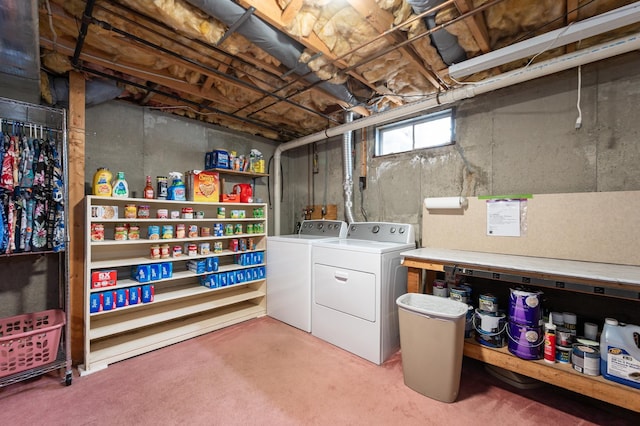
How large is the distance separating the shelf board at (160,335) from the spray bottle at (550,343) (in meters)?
2.58

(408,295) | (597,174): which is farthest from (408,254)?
(597,174)

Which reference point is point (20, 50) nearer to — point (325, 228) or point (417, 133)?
point (325, 228)

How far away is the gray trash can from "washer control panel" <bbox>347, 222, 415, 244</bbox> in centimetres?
82

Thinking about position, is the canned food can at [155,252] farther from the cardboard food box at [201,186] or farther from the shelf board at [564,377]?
the shelf board at [564,377]

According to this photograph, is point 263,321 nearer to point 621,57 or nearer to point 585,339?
point 585,339

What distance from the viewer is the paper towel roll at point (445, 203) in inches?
92.0

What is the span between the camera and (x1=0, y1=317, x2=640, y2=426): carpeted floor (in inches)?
62.1

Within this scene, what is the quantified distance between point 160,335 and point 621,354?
3263 millimetres

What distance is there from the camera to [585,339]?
163 centimetres

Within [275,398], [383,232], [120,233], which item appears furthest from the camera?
[383,232]

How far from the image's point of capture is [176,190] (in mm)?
2596

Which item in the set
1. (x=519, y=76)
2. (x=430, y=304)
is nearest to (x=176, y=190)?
(x=430, y=304)

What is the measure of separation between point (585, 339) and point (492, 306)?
19.1 inches

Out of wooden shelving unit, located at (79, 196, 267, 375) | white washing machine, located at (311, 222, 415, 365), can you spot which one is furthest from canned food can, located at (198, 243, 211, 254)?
white washing machine, located at (311, 222, 415, 365)
